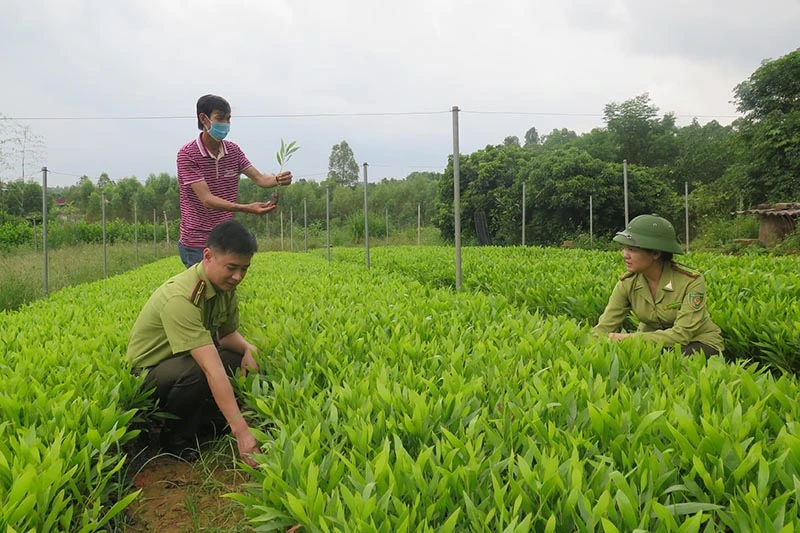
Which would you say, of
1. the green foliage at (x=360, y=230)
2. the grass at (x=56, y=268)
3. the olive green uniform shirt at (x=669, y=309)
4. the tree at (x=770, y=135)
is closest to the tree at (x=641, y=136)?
the tree at (x=770, y=135)

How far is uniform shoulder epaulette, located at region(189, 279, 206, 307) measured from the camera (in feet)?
8.77

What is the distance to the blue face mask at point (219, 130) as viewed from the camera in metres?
3.58

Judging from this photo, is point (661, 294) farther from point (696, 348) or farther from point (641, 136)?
point (641, 136)

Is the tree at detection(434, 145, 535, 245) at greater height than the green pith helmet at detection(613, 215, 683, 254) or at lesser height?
greater

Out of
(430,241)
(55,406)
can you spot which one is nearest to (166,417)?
(55,406)

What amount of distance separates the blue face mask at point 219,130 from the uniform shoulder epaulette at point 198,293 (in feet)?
4.27

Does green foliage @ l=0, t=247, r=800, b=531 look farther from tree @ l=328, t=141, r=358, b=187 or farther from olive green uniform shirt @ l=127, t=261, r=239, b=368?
tree @ l=328, t=141, r=358, b=187

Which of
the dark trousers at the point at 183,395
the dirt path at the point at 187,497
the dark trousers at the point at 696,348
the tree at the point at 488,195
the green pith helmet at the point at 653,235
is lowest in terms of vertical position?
the dirt path at the point at 187,497

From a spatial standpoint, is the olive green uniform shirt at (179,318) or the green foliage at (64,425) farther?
the olive green uniform shirt at (179,318)

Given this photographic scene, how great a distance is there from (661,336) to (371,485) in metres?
2.47

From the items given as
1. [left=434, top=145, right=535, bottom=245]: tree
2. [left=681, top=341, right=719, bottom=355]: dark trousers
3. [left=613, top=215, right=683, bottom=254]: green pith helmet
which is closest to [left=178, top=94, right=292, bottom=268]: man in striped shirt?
[left=613, top=215, right=683, bottom=254]: green pith helmet

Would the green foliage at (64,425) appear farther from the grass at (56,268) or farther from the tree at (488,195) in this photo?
the tree at (488,195)

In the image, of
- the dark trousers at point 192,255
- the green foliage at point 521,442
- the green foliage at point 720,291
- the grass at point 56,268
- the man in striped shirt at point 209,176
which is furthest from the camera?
the grass at point 56,268

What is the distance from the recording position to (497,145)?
91.0 feet
